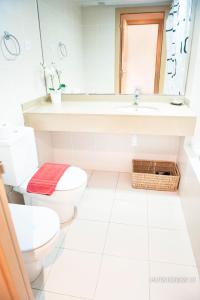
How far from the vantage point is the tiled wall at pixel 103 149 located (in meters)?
2.30

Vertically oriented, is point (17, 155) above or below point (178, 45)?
below

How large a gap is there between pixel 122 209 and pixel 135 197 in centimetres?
23

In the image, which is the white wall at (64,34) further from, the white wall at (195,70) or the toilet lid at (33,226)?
the toilet lid at (33,226)

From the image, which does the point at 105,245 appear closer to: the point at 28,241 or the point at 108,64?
the point at 28,241

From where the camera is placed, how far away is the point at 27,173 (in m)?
1.62

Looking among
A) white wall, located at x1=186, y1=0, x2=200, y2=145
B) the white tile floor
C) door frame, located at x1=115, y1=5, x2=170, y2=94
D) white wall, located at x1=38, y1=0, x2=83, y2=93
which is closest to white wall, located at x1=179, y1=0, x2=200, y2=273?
white wall, located at x1=186, y1=0, x2=200, y2=145

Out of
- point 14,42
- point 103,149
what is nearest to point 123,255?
point 103,149

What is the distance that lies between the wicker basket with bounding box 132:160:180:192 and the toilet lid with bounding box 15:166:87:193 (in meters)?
0.73

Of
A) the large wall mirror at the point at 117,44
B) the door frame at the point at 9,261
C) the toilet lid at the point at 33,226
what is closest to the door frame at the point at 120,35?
the large wall mirror at the point at 117,44

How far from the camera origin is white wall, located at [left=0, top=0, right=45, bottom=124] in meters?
1.56

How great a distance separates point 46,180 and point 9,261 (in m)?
Result: 0.87

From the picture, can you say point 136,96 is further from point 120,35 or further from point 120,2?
point 120,2

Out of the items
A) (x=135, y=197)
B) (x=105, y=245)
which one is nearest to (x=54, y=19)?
(x=135, y=197)

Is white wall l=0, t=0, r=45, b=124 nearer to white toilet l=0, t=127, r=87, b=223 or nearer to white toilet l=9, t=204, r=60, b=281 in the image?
white toilet l=0, t=127, r=87, b=223
